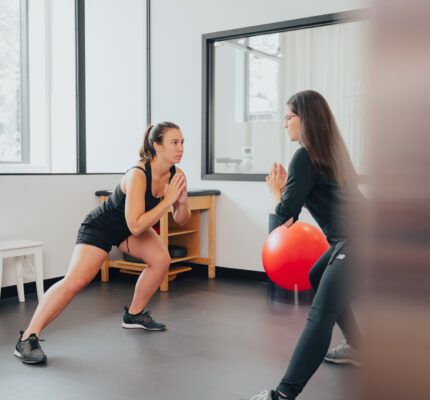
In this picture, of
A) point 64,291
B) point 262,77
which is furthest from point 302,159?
point 262,77

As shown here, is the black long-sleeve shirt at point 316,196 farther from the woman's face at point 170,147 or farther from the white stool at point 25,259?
the white stool at point 25,259

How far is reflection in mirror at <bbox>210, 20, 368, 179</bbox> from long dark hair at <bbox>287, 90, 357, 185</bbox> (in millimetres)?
2167

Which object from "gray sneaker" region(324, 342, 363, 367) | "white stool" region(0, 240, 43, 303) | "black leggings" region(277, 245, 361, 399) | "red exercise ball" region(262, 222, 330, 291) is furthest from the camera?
"white stool" region(0, 240, 43, 303)

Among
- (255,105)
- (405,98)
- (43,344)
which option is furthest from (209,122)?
(405,98)

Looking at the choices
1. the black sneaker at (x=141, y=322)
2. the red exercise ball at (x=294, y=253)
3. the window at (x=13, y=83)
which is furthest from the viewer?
the window at (x=13, y=83)

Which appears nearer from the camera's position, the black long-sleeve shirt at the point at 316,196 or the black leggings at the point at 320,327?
the black leggings at the point at 320,327

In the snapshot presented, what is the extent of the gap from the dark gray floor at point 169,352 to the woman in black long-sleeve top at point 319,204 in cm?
42

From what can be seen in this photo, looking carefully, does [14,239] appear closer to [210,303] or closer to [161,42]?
[210,303]

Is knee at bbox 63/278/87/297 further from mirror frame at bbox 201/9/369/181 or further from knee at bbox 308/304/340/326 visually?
mirror frame at bbox 201/9/369/181

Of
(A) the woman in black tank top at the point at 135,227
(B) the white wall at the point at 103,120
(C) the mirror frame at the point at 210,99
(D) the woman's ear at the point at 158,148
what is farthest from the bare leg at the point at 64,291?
(C) the mirror frame at the point at 210,99

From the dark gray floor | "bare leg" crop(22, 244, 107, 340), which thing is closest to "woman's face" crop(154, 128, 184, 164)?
"bare leg" crop(22, 244, 107, 340)

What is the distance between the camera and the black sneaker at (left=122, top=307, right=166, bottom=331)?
10.8 feet

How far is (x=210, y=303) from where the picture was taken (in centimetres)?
401

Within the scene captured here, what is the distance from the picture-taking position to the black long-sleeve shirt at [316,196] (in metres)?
2.07
